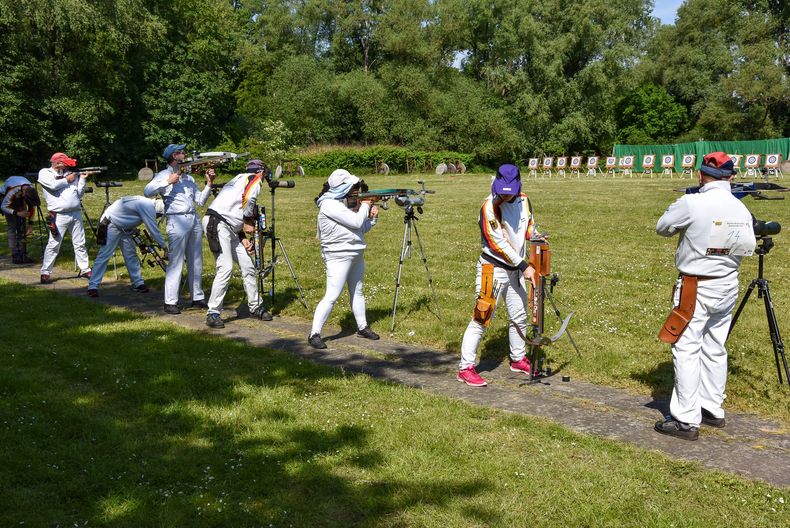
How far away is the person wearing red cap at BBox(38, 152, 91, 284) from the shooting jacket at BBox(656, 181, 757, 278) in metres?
10.8

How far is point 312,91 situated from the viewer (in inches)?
2554

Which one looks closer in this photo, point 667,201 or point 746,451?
point 746,451

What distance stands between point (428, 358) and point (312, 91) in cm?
5934

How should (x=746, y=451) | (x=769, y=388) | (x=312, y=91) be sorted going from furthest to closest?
(x=312, y=91), (x=769, y=388), (x=746, y=451)

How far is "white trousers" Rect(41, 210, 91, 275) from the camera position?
13.0 metres

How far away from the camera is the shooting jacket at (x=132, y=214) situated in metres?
11.8

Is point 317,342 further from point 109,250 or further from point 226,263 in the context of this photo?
point 109,250

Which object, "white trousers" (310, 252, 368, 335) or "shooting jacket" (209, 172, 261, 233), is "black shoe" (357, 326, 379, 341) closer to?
"white trousers" (310, 252, 368, 335)

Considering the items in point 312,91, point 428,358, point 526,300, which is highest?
point 312,91

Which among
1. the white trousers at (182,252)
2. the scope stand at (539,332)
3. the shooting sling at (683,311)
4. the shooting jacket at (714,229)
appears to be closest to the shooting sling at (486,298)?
the scope stand at (539,332)

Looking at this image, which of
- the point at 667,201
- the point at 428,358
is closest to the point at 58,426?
the point at 428,358

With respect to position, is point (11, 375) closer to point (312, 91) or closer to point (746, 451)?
point (746, 451)

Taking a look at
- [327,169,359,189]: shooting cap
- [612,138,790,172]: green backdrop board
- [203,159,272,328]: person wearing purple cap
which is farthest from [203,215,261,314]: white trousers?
[612,138,790,172]: green backdrop board

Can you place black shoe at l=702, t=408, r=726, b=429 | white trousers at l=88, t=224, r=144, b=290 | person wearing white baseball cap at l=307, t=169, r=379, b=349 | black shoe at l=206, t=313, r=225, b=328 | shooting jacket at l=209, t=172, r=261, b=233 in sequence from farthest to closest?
white trousers at l=88, t=224, r=144, b=290 → black shoe at l=206, t=313, r=225, b=328 → shooting jacket at l=209, t=172, r=261, b=233 → person wearing white baseball cap at l=307, t=169, r=379, b=349 → black shoe at l=702, t=408, r=726, b=429
